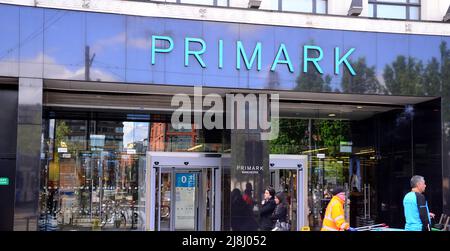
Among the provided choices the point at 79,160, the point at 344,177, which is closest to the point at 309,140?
the point at 344,177

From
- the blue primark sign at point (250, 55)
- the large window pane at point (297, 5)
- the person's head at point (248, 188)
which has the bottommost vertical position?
the person's head at point (248, 188)

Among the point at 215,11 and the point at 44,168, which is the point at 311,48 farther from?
the point at 44,168

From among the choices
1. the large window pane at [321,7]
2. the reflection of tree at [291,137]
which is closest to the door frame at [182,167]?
the reflection of tree at [291,137]

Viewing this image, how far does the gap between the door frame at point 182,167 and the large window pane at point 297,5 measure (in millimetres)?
4255

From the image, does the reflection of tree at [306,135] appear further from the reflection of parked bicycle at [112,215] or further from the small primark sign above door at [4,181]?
the small primark sign above door at [4,181]

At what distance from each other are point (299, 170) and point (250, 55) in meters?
3.64

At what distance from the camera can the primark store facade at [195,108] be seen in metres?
11.8

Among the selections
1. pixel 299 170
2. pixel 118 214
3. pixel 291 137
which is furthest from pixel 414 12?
pixel 118 214

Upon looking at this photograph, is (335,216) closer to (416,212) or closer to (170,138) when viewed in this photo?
(416,212)

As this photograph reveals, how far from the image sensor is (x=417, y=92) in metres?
13.7

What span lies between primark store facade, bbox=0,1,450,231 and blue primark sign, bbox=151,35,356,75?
0.03m

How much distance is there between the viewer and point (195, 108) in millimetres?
14062

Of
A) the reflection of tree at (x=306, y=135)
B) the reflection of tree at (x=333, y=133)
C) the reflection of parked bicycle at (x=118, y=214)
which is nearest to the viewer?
the reflection of parked bicycle at (x=118, y=214)
